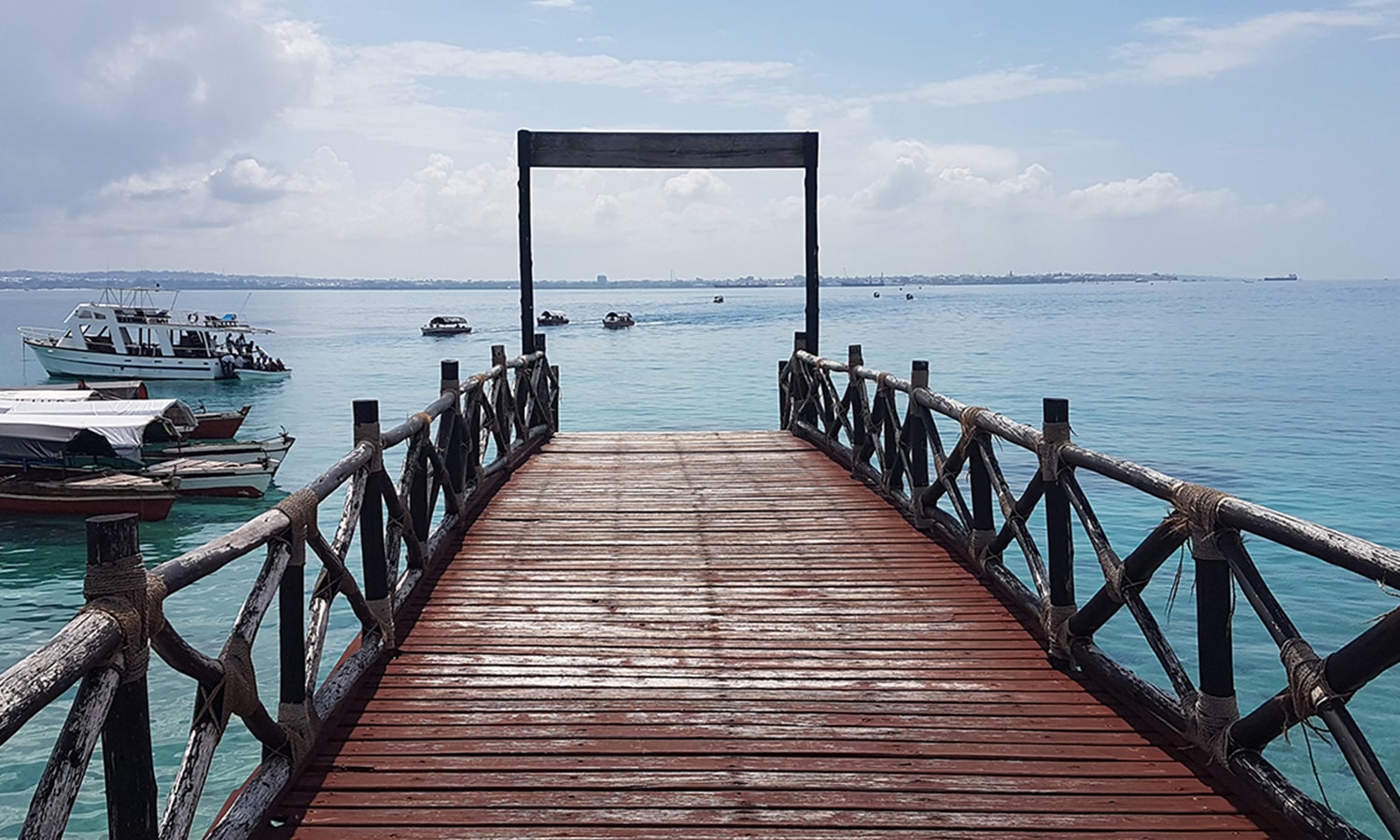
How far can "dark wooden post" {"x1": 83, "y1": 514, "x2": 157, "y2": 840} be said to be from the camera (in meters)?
2.67

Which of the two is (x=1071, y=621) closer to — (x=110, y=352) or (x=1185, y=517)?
(x=1185, y=517)

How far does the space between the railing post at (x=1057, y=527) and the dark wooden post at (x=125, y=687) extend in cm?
396

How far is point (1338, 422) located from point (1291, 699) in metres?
32.0

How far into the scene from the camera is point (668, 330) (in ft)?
313

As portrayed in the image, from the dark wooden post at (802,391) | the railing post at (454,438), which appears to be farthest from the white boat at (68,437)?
the railing post at (454,438)

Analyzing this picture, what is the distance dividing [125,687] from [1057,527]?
412cm

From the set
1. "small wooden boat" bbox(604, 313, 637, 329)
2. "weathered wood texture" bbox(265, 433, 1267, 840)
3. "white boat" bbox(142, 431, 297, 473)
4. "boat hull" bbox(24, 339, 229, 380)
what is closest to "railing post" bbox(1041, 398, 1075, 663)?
"weathered wood texture" bbox(265, 433, 1267, 840)

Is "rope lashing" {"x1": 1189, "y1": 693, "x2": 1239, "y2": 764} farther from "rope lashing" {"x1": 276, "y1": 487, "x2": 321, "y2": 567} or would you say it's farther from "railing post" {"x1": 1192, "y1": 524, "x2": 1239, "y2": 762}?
"rope lashing" {"x1": 276, "y1": 487, "x2": 321, "y2": 567}

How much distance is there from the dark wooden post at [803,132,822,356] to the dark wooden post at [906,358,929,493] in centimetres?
476

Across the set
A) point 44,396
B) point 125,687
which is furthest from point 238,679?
point 44,396

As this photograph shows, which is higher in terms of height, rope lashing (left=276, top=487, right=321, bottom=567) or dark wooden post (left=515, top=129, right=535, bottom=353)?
dark wooden post (left=515, top=129, right=535, bottom=353)

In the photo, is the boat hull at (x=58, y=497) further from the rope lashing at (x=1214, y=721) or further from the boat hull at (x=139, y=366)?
the boat hull at (x=139, y=366)

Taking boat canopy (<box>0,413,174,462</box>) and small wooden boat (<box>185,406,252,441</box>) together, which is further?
small wooden boat (<box>185,406,252,441</box>)

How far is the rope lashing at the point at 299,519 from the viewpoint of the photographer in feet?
13.2
